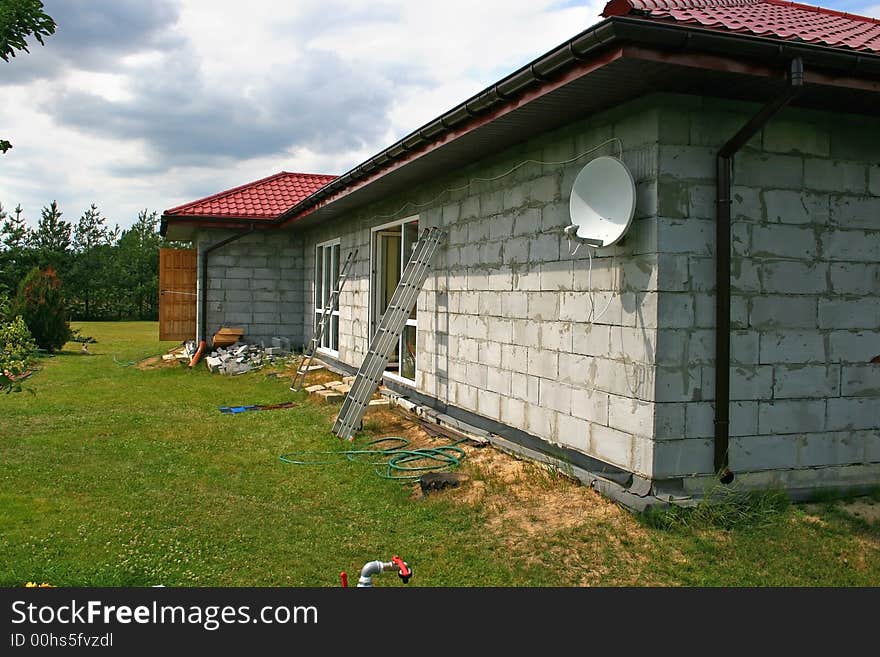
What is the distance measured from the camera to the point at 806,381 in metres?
5.46

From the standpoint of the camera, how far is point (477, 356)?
780 cm

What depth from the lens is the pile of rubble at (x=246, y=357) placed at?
14.1 metres

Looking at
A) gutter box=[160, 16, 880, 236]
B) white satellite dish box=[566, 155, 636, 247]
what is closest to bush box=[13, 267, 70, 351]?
gutter box=[160, 16, 880, 236]

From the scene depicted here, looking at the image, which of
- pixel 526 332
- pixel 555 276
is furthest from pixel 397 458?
pixel 555 276

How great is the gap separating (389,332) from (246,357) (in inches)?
284

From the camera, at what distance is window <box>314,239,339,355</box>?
13812 mm

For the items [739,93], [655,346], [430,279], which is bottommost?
[655,346]

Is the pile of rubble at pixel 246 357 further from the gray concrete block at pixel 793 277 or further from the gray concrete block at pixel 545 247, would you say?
the gray concrete block at pixel 793 277

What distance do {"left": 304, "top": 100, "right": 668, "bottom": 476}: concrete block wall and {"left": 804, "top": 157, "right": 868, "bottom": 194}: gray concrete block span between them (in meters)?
1.30

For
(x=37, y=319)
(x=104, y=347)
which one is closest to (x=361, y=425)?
(x=37, y=319)

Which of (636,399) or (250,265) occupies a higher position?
(250,265)

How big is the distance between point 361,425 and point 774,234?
498cm

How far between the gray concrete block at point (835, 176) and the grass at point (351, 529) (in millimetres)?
2323

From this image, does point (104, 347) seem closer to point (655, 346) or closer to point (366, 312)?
point (366, 312)
